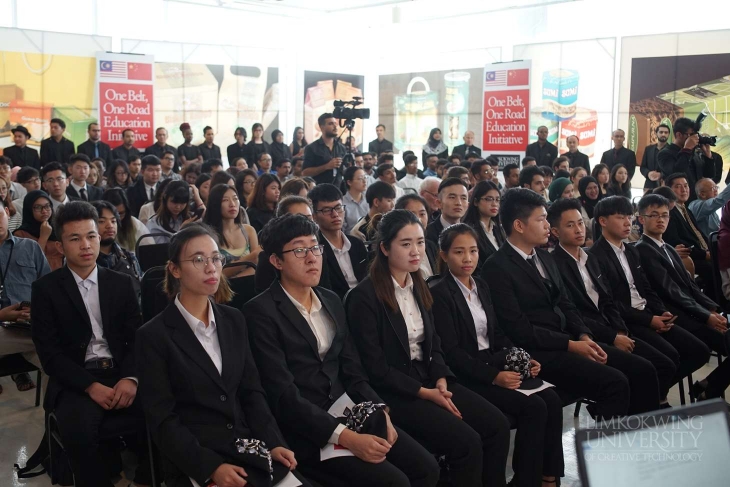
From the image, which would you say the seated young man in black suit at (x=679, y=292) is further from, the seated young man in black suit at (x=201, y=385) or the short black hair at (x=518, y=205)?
the seated young man in black suit at (x=201, y=385)

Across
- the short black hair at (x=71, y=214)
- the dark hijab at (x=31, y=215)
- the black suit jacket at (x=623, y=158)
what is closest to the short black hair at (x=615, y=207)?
the short black hair at (x=71, y=214)

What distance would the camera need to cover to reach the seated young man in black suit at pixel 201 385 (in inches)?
80.0

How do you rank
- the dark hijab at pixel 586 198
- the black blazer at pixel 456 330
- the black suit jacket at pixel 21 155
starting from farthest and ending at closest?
the black suit jacket at pixel 21 155 < the dark hijab at pixel 586 198 < the black blazer at pixel 456 330

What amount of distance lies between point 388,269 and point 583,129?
34.5 feet

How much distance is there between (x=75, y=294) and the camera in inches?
105

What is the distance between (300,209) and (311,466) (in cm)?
179

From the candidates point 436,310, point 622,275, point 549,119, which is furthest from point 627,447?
point 549,119

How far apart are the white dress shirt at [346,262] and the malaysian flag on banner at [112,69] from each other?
8016mm

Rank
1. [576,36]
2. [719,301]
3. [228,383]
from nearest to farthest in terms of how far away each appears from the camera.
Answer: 1. [228,383]
2. [719,301]
3. [576,36]

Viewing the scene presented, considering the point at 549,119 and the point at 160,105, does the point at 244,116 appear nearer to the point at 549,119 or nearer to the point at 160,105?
the point at 160,105

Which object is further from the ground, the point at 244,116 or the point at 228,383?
the point at 244,116

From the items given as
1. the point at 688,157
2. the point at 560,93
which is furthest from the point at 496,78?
the point at 688,157

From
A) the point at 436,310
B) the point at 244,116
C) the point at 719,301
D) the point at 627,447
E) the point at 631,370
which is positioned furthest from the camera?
the point at 244,116

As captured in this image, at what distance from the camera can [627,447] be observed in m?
1.03
